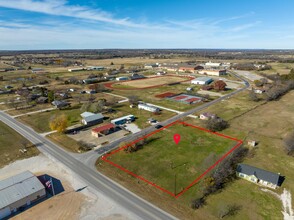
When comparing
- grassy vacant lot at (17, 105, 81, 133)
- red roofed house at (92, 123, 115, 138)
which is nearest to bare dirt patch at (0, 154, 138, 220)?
red roofed house at (92, 123, 115, 138)

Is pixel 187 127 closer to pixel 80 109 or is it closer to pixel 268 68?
pixel 80 109

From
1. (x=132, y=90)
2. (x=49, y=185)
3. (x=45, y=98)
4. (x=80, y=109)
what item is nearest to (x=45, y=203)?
(x=49, y=185)

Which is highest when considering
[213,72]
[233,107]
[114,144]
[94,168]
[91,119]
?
[213,72]

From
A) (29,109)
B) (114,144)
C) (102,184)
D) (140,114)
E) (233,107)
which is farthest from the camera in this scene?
(233,107)

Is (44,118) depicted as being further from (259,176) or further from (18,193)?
(259,176)

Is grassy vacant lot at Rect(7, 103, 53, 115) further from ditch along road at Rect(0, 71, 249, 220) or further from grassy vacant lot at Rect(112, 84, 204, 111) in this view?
grassy vacant lot at Rect(112, 84, 204, 111)

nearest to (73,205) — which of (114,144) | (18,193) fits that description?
(18,193)
